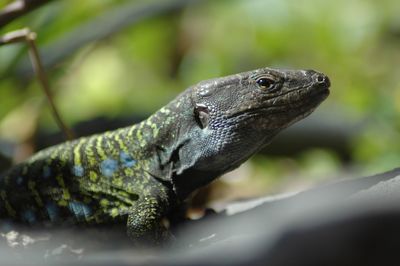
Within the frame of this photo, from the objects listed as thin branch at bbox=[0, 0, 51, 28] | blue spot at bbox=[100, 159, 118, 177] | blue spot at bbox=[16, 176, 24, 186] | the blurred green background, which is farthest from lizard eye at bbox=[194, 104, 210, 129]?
the blurred green background

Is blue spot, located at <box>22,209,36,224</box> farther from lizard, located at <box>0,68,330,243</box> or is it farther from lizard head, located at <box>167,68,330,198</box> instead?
lizard head, located at <box>167,68,330,198</box>

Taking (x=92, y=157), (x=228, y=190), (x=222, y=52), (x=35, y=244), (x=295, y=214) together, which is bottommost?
(x=228, y=190)

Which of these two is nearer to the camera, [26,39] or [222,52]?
[26,39]

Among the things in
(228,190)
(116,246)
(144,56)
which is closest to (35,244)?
(116,246)

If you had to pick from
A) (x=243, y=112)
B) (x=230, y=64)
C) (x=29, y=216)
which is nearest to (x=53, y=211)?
(x=29, y=216)

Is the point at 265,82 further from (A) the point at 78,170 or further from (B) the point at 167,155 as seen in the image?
(A) the point at 78,170


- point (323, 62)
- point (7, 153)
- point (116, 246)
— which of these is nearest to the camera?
point (116, 246)

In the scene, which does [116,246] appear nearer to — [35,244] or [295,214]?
[35,244]
